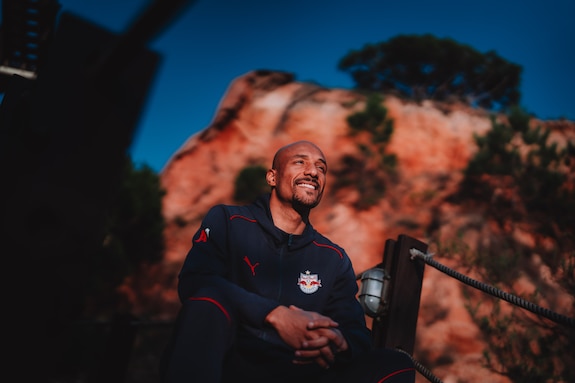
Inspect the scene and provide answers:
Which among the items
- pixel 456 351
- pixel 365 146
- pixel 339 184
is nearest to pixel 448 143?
pixel 365 146

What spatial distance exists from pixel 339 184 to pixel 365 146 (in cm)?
211

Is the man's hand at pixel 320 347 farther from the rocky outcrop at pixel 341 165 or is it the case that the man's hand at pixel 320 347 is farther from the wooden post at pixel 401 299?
the rocky outcrop at pixel 341 165

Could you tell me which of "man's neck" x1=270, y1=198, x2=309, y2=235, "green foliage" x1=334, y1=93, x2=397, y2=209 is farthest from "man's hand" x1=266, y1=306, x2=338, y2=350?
"green foliage" x1=334, y1=93, x2=397, y2=209

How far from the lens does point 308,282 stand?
1.59 m

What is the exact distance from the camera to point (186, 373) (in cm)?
102

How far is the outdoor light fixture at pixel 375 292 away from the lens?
7.02 feet

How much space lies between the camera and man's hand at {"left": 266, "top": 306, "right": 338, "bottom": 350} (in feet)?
3.96

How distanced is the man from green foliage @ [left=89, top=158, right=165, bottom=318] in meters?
9.11

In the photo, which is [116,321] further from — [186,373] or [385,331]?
[385,331]

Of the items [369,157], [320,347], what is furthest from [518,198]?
[320,347]

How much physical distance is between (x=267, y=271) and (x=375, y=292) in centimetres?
92

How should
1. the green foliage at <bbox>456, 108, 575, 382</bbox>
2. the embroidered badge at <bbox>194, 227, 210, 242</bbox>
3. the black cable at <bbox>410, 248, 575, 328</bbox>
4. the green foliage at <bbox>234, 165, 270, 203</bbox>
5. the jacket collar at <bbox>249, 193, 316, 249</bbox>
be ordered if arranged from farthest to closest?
the green foliage at <bbox>234, 165, 270, 203</bbox> → the green foliage at <bbox>456, 108, 575, 382</bbox> → the jacket collar at <bbox>249, 193, 316, 249</bbox> → the embroidered badge at <bbox>194, 227, 210, 242</bbox> → the black cable at <bbox>410, 248, 575, 328</bbox>

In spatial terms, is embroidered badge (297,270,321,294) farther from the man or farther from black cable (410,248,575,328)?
black cable (410,248,575,328)

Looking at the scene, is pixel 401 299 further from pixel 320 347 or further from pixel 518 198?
pixel 518 198
